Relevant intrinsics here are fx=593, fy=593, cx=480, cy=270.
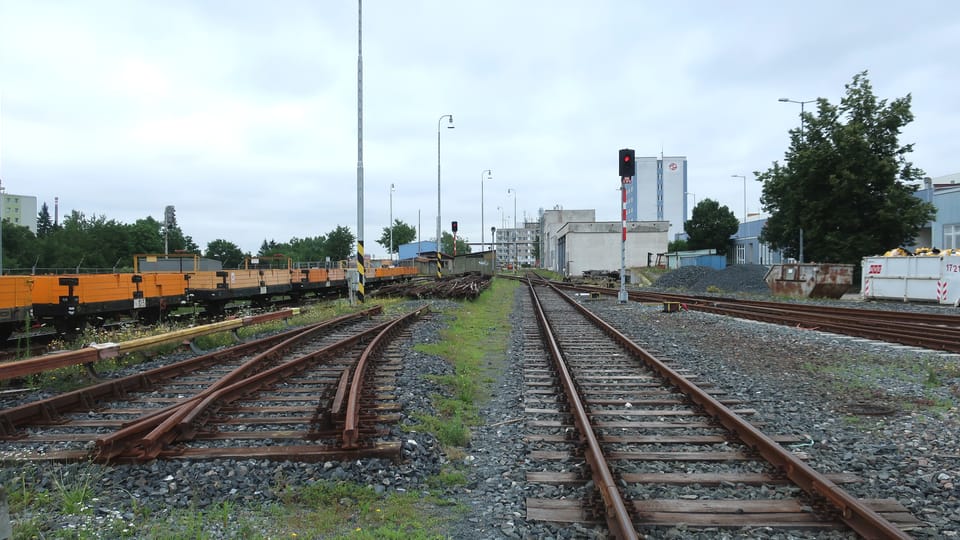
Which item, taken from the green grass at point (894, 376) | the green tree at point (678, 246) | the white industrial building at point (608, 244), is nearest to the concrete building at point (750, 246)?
the green tree at point (678, 246)

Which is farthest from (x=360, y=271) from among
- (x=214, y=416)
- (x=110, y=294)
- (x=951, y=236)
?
(x=951, y=236)

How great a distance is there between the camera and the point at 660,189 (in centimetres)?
11694

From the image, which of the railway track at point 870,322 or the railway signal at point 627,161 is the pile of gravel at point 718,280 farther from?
the railway signal at point 627,161

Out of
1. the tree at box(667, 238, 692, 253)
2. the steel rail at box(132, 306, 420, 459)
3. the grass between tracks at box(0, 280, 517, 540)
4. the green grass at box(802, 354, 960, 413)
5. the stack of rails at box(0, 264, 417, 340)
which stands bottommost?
the grass between tracks at box(0, 280, 517, 540)

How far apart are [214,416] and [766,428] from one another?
5.29 metres

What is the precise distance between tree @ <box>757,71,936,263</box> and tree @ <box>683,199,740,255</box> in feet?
146

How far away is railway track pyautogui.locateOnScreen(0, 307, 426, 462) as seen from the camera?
4.68m

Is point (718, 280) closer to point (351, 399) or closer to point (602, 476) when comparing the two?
point (351, 399)

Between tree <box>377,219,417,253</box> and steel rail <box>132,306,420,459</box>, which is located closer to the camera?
steel rail <box>132,306,420,459</box>

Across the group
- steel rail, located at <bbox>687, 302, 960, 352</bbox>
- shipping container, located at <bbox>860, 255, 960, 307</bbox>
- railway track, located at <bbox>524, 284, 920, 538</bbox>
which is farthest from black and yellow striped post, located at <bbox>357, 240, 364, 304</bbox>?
shipping container, located at <bbox>860, 255, 960, 307</bbox>

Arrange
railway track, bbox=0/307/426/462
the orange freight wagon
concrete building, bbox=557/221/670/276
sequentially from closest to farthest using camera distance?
railway track, bbox=0/307/426/462 < the orange freight wagon < concrete building, bbox=557/221/670/276

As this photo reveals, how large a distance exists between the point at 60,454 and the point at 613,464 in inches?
171

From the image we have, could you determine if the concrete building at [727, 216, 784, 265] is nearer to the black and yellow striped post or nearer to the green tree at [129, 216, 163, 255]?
the black and yellow striped post

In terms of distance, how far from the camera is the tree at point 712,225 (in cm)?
7588
